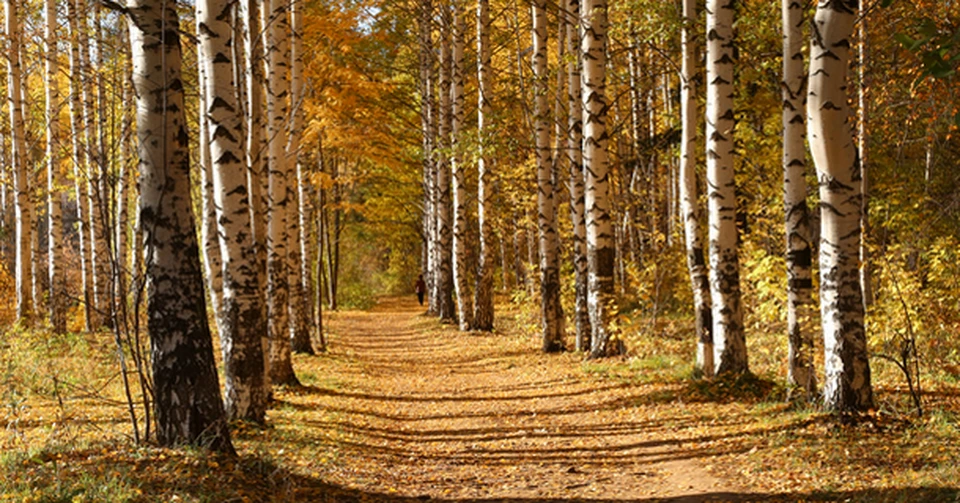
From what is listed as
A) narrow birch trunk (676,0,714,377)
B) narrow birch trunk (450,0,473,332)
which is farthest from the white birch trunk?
narrow birch trunk (450,0,473,332)

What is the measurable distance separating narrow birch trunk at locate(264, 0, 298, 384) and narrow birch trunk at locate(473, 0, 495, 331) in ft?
13.8

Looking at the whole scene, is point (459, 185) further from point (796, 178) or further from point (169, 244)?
point (169, 244)

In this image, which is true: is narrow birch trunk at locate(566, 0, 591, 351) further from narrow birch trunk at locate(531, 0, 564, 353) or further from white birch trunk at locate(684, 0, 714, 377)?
white birch trunk at locate(684, 0, 714, 377)

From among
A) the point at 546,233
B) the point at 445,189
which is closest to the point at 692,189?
the point at 546,233

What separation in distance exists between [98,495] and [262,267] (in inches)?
224

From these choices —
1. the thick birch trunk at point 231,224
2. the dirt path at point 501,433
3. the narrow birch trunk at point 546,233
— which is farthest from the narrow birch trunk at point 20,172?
the narrow birch trunk at point 546,233

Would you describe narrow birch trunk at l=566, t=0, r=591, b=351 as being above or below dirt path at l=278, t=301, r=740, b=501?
above

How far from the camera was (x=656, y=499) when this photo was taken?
5988 mm

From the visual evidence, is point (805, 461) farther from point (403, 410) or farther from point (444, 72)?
point (444, 72)

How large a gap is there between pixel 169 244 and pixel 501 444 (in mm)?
4251

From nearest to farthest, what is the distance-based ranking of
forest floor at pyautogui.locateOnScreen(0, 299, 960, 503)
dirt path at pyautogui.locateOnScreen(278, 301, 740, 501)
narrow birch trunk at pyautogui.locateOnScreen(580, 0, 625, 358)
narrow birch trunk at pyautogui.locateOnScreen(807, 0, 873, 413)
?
forest floor at pyautogui.locateOnScreen(0, 299, 960, 503) → dirt path at pyautogui.locateOnScreen(278, 301, 740, 501) → narrow birch trunk at pyautogui.locateOnScreen(807, 0, 873, 413) → narrow birch trunk at pyautogui.locateOnScreen(580, 0, 625, 358)

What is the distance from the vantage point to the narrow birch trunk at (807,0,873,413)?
22.4 feet

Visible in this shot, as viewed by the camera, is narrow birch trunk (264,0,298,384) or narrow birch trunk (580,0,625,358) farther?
narrow birch trunk (580,0,625,358)

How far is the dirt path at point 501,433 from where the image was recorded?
659cm
